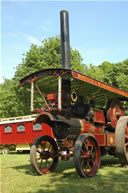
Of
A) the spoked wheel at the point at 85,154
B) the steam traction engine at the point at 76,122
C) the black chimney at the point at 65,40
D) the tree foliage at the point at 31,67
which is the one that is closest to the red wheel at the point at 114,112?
the steam traction engine at the point at 76,122

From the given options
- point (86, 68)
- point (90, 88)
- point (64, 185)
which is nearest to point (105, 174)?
point (64, 185)

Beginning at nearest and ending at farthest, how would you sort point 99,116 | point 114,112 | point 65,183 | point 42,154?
point 65,183 → point 42,154 → point 99,116 → point 114,112

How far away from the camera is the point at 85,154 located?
616 centimetres

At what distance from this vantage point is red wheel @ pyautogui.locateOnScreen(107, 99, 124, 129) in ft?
27.5

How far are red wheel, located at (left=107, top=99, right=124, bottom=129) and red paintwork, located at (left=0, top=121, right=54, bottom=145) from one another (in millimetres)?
Result: 7975

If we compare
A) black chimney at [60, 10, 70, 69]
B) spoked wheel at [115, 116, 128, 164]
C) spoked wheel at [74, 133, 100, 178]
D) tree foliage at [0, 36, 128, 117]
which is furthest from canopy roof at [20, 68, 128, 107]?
tree foliage at [0, 36, 128, 117]

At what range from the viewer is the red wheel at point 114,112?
838 cm

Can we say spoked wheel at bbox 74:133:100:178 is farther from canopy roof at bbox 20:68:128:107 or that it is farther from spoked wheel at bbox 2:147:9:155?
spoked wheel at bbox 2:147:9:155

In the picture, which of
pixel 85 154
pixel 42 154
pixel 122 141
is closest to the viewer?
pixel 85 154

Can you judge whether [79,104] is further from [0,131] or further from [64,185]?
[0,131]

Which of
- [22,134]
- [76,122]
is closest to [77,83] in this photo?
[76,122]

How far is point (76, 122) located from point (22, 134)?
11.2 metres

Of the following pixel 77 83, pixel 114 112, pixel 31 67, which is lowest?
pixel 114 112

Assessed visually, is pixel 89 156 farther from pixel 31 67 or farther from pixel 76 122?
pixel 31 67
